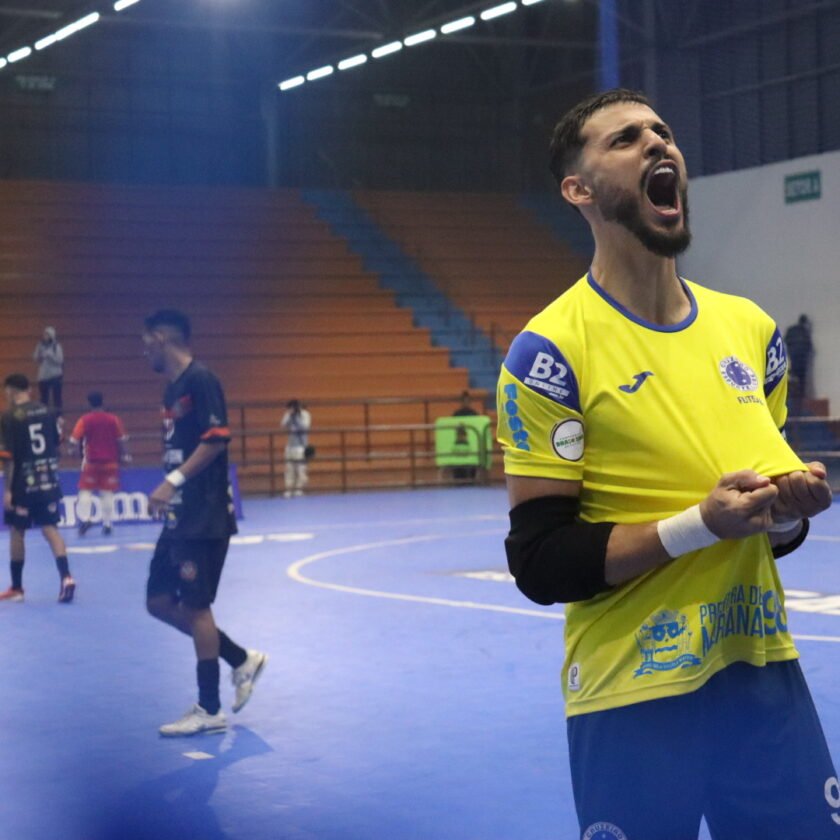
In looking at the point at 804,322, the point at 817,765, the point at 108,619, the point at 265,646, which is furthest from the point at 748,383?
the point at 804,322

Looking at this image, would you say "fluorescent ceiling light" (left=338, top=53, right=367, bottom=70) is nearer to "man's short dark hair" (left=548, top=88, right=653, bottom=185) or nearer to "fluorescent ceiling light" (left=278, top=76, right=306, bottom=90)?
"fluorescent ceiling light" (left=278, top=76, right=306, bottom=90)

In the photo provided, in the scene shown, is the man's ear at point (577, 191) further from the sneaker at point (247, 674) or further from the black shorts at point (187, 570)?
the sneaker at point (247, 674)

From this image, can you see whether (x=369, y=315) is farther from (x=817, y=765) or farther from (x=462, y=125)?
(x=817, y=765)

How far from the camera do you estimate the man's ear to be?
290 cm

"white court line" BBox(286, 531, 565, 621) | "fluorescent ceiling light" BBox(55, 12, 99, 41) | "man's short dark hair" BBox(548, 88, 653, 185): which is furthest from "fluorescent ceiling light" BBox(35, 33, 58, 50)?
"man's short dark hair" BBox(548, 88, 653, 185)

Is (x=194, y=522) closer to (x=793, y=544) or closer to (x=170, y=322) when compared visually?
(x=170, y=322)

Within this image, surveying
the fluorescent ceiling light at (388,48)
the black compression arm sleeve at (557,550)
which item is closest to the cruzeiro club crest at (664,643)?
the black compression arm sleeve at (557,550)

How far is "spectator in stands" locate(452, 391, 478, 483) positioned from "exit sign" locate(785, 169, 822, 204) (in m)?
7.46

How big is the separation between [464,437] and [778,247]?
25.4 feet

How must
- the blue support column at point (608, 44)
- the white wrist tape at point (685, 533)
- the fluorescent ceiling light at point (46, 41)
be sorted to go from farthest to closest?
1. the blue support column at point (608, 44)
2. the fluorescent ceiling light at point (46, 41)
3. the white wrist tape at point (685, 533)

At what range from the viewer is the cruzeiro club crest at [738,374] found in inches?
112

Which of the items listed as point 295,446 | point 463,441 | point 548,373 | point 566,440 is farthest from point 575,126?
point 463,441

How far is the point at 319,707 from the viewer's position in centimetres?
801

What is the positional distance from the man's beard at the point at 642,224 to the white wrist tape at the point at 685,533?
1.65 feet
